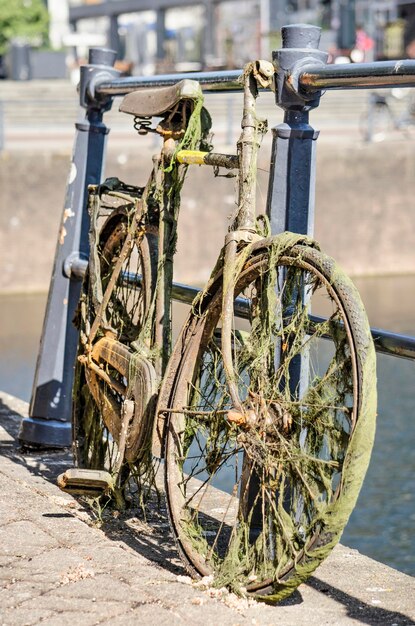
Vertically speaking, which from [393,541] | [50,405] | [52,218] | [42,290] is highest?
[52,218]

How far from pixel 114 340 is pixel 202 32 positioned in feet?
115

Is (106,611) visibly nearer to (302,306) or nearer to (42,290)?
(302,306)

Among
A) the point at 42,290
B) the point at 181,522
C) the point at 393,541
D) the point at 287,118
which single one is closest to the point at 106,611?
the point at 181,522

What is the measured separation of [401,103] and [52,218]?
9661mm

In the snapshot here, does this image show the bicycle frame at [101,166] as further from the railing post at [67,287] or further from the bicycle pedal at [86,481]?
the bicycle pedal at [86,481]

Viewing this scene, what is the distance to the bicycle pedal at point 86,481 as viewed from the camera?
10.1ft

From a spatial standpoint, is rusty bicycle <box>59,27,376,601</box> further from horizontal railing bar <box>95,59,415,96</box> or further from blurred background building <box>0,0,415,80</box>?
blurred background building <box>0,0,415,80</box>

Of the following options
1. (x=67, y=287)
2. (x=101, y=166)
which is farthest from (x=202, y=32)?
(x=67, y=287)

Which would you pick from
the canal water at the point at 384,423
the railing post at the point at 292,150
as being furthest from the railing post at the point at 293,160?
the canal water at the point at 384,423

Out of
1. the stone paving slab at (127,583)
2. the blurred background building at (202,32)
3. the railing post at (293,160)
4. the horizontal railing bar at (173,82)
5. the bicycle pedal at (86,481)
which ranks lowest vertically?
the stone paving slab at (127,583)

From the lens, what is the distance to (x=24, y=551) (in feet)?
9.02

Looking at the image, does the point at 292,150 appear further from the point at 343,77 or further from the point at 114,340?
the point at 114,340

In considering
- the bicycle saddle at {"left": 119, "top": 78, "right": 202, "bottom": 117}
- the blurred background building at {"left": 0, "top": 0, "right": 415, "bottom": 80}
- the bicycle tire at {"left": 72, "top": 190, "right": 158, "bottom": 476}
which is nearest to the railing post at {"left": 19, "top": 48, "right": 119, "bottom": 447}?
the bicycle tire at {"left": 72, "top": 190, "right": 158, "bottom": 476}

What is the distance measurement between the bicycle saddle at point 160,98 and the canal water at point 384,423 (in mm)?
2553
